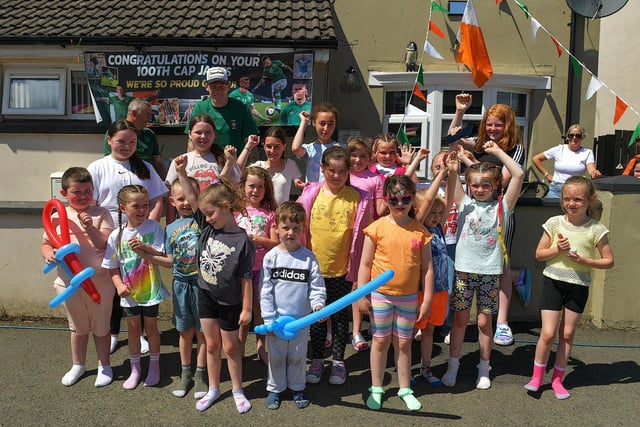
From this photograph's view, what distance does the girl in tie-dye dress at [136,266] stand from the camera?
371 centimetres

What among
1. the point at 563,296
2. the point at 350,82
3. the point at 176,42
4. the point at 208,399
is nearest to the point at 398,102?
the point at 350,82

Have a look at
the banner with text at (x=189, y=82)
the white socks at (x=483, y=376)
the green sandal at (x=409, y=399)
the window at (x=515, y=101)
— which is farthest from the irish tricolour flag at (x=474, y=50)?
the green sandal at (x=409, y=399)

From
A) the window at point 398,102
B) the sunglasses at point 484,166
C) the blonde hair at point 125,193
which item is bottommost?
the blonde hair at point 125,193

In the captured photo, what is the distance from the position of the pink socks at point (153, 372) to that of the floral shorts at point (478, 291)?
2.18 metres

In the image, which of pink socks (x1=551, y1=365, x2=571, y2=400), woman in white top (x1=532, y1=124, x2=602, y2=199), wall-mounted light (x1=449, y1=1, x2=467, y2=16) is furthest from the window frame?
pink socks (x1=551, y1=365, x2=571, y2=400)

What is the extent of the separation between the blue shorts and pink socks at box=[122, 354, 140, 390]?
461mm

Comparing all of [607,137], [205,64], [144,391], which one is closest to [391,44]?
[205,64]

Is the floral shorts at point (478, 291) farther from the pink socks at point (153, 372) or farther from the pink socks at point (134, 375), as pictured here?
the pink socks at point (134, 375)

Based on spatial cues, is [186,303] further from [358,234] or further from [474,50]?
[474,50]

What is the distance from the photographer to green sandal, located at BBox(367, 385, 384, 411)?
350cm

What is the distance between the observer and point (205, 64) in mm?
7441

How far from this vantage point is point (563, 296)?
375cm

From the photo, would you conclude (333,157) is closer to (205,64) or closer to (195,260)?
(195,260)

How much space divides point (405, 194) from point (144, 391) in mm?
2243
